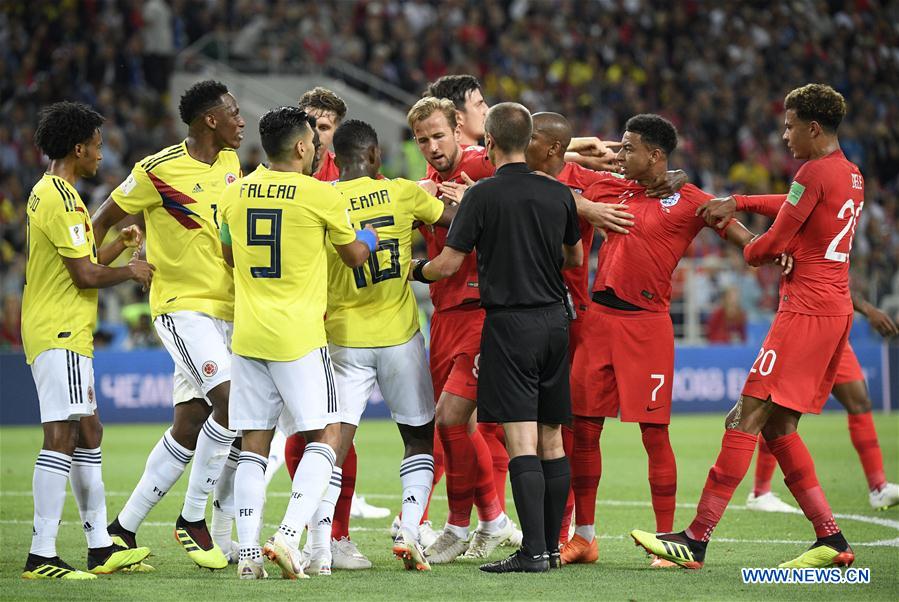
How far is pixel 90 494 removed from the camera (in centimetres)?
689

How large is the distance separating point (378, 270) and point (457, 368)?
79 centimetres

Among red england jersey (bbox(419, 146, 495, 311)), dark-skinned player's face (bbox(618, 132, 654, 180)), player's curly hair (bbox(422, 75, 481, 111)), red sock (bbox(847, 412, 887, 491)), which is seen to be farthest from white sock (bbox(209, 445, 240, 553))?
red sock (bbox(847, 412, 887, 491))

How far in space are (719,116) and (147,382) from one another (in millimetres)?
13794

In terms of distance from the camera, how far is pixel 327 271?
22.9 feet

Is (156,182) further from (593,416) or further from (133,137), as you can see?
(133,137)

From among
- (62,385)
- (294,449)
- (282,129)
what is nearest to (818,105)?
(282,129)

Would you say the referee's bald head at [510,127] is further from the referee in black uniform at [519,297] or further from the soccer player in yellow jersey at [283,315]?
the soccer player in yellow jersey at [283,315]

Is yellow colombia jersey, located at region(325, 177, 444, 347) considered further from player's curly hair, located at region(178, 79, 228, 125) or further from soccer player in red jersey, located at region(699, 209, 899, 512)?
soccer player in red jersey, located at region(699, 209, 899, 512)

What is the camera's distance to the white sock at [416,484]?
22.9ft

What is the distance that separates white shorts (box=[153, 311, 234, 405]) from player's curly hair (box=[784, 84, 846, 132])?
141 inches

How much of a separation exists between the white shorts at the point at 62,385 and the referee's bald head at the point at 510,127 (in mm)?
2650

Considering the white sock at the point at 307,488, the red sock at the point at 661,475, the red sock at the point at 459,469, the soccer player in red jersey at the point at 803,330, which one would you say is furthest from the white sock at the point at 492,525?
the white sock at the point at 307,488

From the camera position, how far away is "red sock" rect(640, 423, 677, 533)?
7094mm

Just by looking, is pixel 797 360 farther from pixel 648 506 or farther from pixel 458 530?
pixel 648 506
